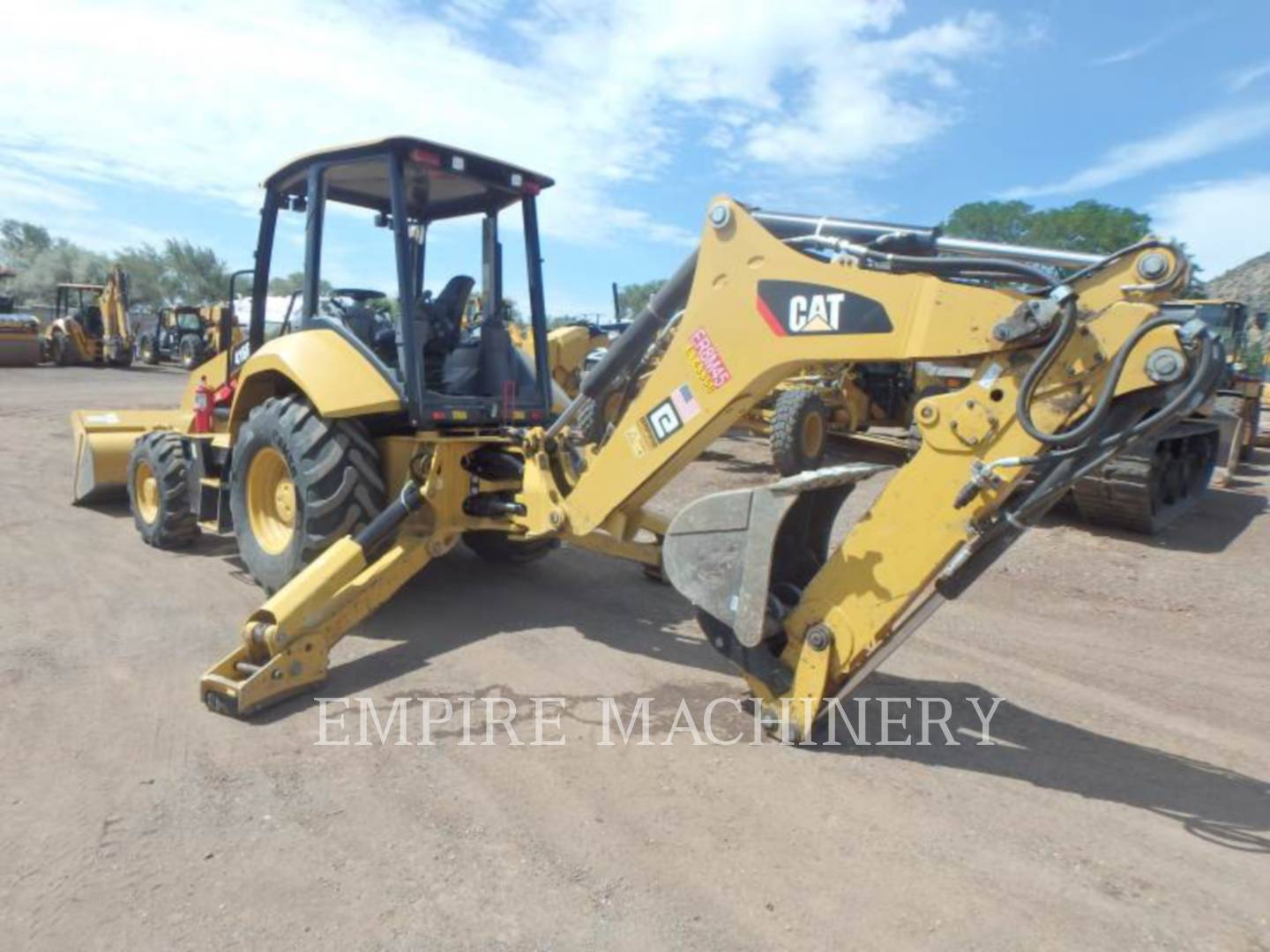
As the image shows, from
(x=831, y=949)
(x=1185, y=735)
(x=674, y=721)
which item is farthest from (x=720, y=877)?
(x=1185, y=735)

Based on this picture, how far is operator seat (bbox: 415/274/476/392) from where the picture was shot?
5.38 meters

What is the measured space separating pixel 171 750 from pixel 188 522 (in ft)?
11.3

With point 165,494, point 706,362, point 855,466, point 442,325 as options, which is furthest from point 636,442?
point 165,494

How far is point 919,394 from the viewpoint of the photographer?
12102mm

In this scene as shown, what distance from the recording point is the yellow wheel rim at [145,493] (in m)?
6.79

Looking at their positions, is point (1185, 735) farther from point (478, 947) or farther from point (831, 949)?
point (478, 947)

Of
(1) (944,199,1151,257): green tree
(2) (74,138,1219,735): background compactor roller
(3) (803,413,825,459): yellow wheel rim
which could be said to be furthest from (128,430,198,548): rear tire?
(1) (944,199,1151,257): green tree

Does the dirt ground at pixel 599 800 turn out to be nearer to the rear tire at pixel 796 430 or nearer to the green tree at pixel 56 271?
the rear tire at pixel 796 430

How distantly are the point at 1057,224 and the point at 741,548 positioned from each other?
4384cm

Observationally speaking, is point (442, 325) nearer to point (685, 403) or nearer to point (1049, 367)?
point (685, 403)

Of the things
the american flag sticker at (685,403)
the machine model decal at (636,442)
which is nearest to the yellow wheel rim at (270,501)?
the machine model decal at (636,442)

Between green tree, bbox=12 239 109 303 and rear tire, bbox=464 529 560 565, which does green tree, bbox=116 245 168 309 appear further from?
Result: rear tire, bbox=464 529 560 565

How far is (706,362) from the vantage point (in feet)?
Answer: 12.2

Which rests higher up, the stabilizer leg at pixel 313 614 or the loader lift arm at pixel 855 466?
the loader lift arm at pixel 855 466
